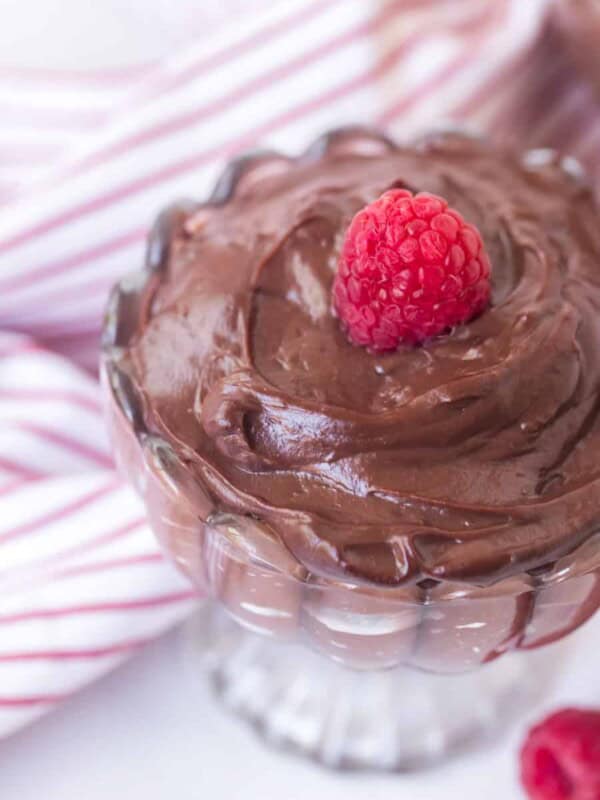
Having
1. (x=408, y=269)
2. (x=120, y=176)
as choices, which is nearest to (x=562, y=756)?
(x=408, y=269)

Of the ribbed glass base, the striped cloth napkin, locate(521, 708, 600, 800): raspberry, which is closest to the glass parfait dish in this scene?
the ribbed glass base

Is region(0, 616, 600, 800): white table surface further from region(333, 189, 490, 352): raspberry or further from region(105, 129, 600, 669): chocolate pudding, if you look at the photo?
region(333, 189, 490, 352): raspberry

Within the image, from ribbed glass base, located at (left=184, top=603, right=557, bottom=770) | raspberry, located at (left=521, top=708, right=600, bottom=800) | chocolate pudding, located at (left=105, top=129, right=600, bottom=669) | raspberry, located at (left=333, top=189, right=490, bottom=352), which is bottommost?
ribbed glass base, located at (left=184, top=603, right=557, bottom=770)

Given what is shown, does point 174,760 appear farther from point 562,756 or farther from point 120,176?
point 120,176

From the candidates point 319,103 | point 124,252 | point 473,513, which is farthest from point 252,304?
point 319,103

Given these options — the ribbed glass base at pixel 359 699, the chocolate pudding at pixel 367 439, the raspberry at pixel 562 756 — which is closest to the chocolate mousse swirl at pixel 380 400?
the chocolate pudding at pixel 367 439

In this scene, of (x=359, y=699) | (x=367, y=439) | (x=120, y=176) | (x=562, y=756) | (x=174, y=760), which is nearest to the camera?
(x=367, y=439)

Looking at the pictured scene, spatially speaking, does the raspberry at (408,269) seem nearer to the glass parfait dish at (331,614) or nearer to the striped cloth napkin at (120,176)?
the glass parfait dish at (331,614)
